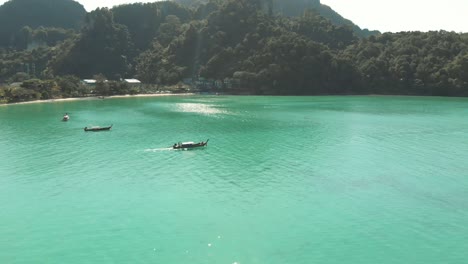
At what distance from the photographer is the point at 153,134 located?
143 ft

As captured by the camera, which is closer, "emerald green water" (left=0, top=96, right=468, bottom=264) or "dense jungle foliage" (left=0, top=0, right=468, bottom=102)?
"emerald green water" (left=0, top=96, right=468, bottom=264)

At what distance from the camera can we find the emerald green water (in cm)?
1583

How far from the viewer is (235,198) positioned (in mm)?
21703

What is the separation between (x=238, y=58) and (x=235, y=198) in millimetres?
104603

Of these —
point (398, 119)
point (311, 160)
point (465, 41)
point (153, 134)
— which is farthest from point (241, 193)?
point (465, 41)

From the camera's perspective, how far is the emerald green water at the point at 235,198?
15.8 meters

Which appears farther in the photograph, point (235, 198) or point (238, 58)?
point (238, 58)

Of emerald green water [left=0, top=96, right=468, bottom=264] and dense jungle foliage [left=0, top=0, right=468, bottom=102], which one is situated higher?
dense jungle foliage [left=0, top=0, right=468, bottom=102]

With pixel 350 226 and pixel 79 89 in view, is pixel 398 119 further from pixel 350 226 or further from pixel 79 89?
pixel 79 89

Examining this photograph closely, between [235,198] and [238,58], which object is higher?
[238,58]

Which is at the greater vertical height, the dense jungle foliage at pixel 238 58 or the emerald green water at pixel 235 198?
the dense jungle foliage at pixel 238 58

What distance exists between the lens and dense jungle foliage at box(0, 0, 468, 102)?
10656 centimetres

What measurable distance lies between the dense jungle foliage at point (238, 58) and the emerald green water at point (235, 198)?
56.0m

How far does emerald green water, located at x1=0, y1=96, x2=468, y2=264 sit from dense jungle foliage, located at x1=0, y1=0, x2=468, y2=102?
184 feet
